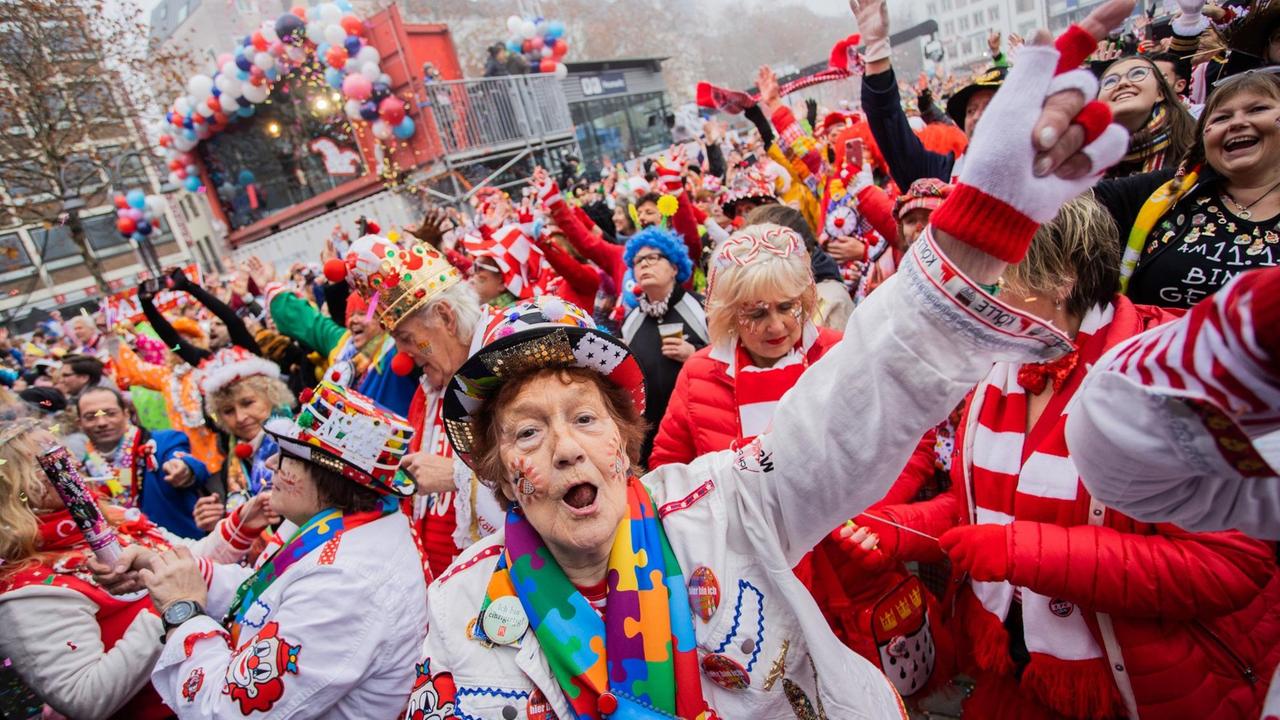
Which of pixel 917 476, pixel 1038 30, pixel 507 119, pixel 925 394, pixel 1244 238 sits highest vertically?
pixel 507 119

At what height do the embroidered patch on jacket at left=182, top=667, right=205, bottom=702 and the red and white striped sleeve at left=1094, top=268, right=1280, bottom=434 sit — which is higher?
the red and white striped sleeve at left=1094, top=268, right=1280, bottom=434

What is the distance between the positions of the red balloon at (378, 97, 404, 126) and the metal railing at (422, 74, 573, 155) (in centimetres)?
70

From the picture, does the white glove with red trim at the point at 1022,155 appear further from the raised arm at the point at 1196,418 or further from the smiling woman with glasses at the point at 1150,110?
the smiling woman with glasses at the point at 1150,110

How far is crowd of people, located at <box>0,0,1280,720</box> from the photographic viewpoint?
827 mm

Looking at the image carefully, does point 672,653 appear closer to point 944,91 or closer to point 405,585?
point 405,585

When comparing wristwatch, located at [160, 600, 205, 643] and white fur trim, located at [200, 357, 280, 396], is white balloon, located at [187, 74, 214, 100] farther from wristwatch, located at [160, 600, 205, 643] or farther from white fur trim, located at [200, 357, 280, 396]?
wristwatch, located at [160, 600, 205, 643]

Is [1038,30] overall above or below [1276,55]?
above

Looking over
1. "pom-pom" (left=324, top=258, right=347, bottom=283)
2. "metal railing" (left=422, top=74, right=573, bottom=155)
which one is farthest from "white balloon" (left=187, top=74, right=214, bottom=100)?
"pom-pom" (left=324, top=258, right=347, bottom=283)

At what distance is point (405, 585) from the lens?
193 cm

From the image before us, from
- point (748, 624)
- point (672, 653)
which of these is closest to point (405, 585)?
point (672, 653)

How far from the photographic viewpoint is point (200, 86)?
59.0ft

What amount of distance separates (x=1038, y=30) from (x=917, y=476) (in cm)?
174

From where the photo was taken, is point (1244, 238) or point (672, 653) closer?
point (672, 653)

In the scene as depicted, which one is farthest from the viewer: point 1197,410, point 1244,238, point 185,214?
point 185,214
